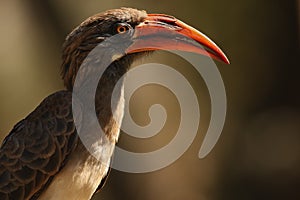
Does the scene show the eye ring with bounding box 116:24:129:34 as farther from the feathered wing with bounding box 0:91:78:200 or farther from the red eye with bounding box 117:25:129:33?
the feathered wing with bounding box 0:91:78:200

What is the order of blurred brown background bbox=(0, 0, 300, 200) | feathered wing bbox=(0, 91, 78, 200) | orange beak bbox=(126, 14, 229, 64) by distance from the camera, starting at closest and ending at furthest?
feathered wing bbox=(0, 91, 78, 200)
orange beak bbox=(126, 14, 229, 64)
blurred brown background bbox=(0, 0, 300, 200)

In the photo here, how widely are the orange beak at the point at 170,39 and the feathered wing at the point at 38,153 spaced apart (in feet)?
1.90

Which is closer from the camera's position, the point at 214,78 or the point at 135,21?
the point at 135,21

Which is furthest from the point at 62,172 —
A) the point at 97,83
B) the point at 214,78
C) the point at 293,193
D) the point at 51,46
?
the point at 293,193

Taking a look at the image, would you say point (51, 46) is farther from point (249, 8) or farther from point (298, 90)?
point (298, 90)

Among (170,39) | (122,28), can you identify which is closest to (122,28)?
(122,28)

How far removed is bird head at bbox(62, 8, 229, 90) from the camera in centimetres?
504

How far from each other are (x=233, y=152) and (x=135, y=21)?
5324 millimetres

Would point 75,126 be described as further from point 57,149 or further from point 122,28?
point 122,28

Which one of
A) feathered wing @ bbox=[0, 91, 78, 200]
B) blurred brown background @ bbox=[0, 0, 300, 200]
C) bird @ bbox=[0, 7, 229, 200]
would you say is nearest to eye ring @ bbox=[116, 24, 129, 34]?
bird @ bbox=[0, 7, 229, 200]

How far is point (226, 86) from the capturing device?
9.98m

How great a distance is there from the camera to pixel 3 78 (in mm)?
9781

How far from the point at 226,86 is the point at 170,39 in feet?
16.5

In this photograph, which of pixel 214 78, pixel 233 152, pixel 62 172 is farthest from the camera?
pixel 233 152
